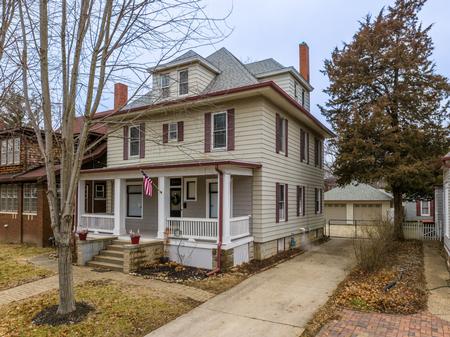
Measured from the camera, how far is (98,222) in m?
13.1

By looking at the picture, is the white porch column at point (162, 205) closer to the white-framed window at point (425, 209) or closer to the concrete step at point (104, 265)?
the concrete step at point (104, 265)

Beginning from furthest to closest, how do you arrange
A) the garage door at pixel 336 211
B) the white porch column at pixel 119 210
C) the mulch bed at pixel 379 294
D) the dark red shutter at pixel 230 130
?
the garage door at pixel 336 211, the white porch column at pixel 119 210, the dark red shutter at pixel 230 130, the mulch bed at pixel 379 294

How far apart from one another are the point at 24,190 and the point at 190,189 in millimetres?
9030

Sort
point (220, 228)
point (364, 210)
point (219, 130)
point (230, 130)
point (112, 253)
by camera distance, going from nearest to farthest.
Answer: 1. point (220, 228)
2. point (112, 253)
3. point (230, 130)
4. point (219, 130)
5. point (364, 210)

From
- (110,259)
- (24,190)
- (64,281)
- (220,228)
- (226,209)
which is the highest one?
(24,190)

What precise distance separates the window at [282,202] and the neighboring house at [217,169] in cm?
4

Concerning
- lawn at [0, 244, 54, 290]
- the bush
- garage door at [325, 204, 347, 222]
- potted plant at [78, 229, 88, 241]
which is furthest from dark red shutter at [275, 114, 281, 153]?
garage door at [325, 204, 347, 222]

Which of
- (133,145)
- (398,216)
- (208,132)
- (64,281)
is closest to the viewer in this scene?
(64,281)

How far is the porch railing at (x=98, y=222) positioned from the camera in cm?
1280

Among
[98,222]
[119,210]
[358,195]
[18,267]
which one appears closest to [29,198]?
[98,222]

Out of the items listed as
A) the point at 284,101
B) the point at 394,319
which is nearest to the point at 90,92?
the point at 394,319

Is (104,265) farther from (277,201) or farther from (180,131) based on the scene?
(277,201)

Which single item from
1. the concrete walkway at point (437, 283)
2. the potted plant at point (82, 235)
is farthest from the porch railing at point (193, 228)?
the concrete walkway at point (437, 283)

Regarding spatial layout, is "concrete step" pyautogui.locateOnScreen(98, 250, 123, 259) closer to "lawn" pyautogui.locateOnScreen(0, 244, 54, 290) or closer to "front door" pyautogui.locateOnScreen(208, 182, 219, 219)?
"lawn" pyautogui.locateOnScreen(0, 244, 54, 290)
